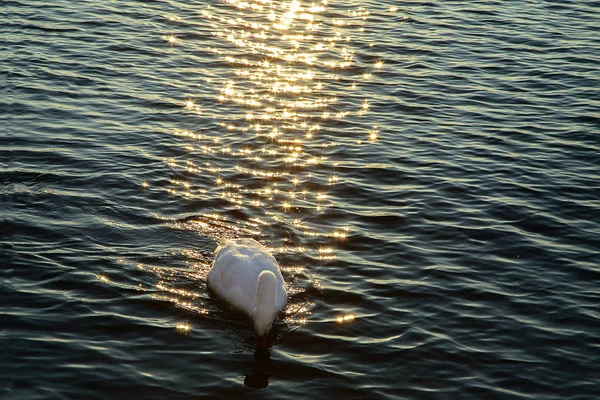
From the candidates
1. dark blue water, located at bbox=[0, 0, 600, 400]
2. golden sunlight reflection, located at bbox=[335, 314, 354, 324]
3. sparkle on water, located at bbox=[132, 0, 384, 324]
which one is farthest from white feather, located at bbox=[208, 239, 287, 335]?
golden sunlight reflection, located at bbox=[335, 314, 354, 324]

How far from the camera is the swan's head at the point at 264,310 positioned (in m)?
11.8

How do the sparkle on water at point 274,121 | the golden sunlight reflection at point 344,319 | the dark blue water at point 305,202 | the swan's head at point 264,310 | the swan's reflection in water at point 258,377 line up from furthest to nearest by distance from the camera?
the sparkle on water at point 274,121 < the golden sunlight reflection at point 344,319 < the swan's head at point 264,310 < the dark blue water at point 305,202 < the swan's reflection in water at point 258,377

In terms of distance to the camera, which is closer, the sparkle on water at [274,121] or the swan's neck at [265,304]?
the swan's neck at [265,304]

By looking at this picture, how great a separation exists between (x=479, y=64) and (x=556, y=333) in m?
12.7

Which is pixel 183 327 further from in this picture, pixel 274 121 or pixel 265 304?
pixel 274 121

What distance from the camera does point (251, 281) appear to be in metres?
12.8

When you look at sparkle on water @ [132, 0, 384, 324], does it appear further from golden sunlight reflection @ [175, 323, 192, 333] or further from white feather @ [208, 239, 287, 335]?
golden sunlight reflection @ [175, 323, 192, 333]

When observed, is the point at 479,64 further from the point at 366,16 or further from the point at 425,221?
the point at 425,221

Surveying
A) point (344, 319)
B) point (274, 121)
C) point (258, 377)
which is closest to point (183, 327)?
point (258, 377)

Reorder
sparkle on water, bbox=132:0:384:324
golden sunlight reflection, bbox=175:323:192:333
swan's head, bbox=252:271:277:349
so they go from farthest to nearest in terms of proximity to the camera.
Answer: sparkle on water, bbox=132:0:384:324 < golden sunlight reflection, bbox=175:323:192:333 < swan's head, bbox=252:271:277:349

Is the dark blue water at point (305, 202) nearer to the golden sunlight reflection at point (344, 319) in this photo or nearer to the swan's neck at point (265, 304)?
the golden sunlight reflection at point (344, 319)

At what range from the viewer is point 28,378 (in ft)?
35.3

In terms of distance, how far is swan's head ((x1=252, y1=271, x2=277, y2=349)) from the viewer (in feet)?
38.7

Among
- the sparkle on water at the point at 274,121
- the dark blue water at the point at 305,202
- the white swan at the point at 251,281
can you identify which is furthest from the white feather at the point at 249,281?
the sparkle on water at the point at 274,121
